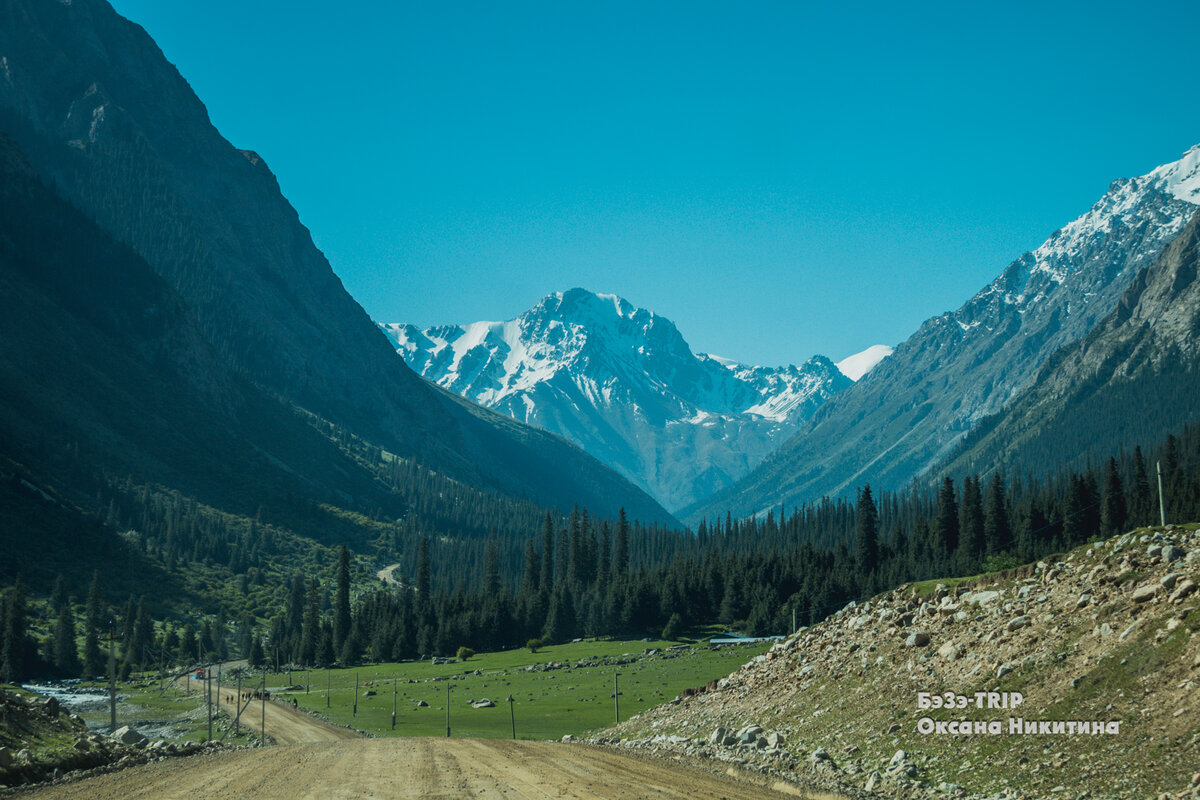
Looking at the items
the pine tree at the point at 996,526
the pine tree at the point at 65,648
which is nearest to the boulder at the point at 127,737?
the pine tree at the point at 65,648

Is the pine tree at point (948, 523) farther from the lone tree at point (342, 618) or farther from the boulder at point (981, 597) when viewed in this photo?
the boulder at point (981, 597)

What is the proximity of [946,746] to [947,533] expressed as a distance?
136 metres

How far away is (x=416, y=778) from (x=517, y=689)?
70.3 m

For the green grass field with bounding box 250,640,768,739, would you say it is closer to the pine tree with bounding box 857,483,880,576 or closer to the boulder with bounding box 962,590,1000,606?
the boulder with bounding box 962,590,1000,606

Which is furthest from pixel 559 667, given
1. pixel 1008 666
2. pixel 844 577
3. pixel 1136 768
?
pixel 1136 768

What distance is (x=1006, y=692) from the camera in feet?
108

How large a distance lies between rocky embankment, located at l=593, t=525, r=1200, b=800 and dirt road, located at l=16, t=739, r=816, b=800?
457cm

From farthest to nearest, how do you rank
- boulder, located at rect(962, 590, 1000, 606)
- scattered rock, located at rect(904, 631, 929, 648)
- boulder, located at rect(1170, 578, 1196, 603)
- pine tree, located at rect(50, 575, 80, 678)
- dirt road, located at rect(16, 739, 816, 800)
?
1. pine tree, located at rect(50, 575, 80, 678)
2. scattered rock, located at rect(904, 631, 929, 648)
3. boulder, located at rect(962, 590, 1000, 606)
4. dirt road, located at rect(16, 739, 816, 800)
5. boulder, located at rect(1170, 578, 1196, 603)

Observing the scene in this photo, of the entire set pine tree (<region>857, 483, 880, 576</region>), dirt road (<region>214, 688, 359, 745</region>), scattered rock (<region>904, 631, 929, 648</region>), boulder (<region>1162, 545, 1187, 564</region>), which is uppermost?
pine tree (<region>857, 483, 880, 576</region>)

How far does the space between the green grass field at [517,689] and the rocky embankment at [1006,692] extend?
1118 inches

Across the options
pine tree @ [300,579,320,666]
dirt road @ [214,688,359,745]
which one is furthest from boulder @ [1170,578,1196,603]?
pine tree @ [300,579,320,666]

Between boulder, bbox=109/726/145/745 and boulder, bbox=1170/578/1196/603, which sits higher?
boulder, bbox=1170/578/1196/603

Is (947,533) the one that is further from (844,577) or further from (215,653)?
(215,653)

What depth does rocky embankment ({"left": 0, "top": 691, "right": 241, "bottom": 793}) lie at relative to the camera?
114ft
